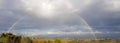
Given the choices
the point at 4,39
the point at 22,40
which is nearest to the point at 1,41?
the point at 4,39

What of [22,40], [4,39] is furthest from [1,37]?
[22,40]

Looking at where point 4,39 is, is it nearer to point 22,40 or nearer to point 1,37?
point 1,37

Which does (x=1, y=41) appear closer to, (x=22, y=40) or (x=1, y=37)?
(x=1, y=37)

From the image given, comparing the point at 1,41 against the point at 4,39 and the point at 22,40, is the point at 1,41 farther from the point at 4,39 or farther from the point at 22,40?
the point at 22,40
